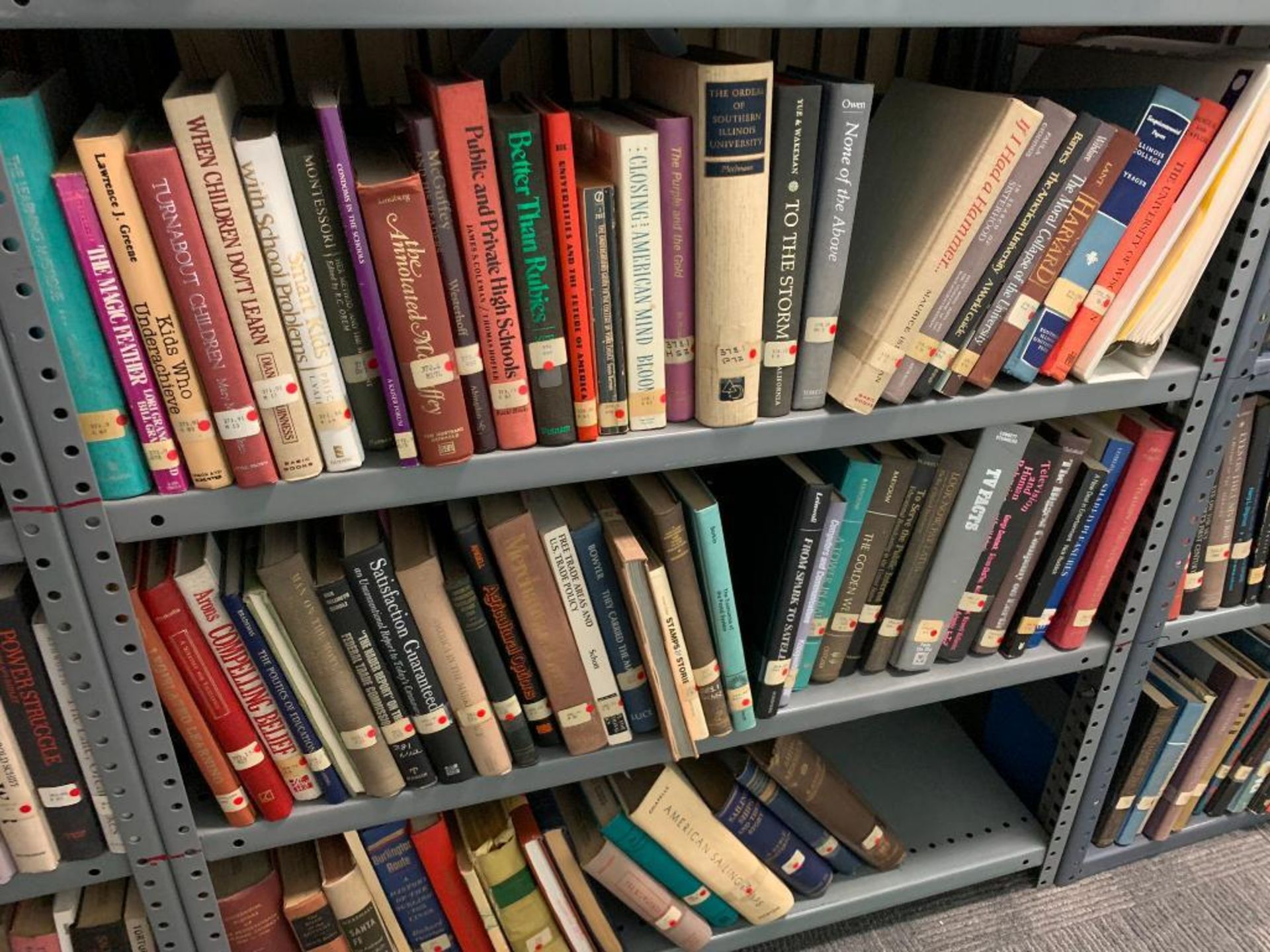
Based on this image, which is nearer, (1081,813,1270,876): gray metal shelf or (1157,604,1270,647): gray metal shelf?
(1157,604,1270,647): gray metal shelf

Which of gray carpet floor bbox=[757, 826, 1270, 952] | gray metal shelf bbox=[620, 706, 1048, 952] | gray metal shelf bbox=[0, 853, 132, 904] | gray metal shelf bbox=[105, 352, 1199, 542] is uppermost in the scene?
gray metal shelf bbox=[105, 352, 1199, 542]

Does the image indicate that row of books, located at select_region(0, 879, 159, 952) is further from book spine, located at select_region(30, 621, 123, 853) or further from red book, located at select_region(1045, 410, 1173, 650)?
red book, located at select_region(1045, 410, 1173, 650)

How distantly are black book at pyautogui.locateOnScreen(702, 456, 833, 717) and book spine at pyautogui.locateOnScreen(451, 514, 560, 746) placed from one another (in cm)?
25

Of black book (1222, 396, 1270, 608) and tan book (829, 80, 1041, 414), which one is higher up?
tan book (829, 80, 1041, 414)

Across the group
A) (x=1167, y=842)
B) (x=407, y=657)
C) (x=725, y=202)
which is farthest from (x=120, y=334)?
(x=1167, y=842)

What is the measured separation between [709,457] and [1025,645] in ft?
1.83

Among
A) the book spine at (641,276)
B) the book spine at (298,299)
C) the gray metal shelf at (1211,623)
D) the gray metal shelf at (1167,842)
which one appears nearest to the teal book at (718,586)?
the book spine at (641,276)

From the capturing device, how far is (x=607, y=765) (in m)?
1.06

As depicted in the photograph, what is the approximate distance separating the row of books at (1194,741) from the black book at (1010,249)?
0.67 metres

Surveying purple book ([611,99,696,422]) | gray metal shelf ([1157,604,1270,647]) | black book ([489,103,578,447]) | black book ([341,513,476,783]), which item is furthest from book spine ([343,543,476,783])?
gray metal shelf ([1157,604,1270,647])

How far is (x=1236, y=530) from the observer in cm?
117

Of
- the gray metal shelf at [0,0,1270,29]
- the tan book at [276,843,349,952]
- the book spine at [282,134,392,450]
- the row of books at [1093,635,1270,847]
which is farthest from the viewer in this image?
the row of books at [1093,635,1270,847]

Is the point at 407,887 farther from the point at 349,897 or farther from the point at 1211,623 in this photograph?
the point at 1211,623

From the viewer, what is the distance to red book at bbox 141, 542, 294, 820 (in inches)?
32.8
